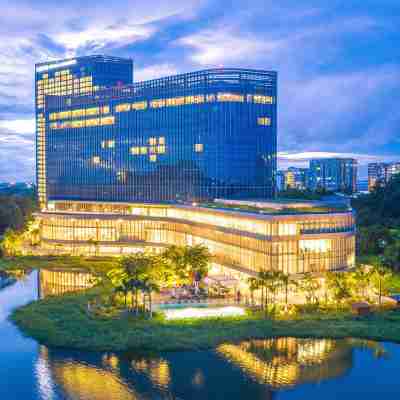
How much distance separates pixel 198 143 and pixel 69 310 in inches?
3131

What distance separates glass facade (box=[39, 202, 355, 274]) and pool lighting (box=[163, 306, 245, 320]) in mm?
11851

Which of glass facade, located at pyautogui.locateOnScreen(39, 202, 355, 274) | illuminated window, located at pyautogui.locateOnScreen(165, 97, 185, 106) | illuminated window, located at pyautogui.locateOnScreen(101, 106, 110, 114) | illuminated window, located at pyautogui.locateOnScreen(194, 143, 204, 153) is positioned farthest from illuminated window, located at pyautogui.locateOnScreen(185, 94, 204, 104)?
illuminated window, located at pyautogui.locateOnScreen(101, 106, 110, 114)

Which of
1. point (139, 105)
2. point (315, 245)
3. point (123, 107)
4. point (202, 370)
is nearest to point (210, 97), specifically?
point (139, 105)

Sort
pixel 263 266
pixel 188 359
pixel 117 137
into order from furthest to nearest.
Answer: pixel 117 137, pixel 263 266, pixel 188 359

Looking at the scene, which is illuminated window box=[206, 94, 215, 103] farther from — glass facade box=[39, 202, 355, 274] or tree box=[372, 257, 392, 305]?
tree box=[372, 257, 392, 305]

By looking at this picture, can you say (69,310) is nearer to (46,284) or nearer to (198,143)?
(46,284)

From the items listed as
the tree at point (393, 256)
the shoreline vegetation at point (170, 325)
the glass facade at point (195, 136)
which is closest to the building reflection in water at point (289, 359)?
the shoreline vegetation at point (170, 325)

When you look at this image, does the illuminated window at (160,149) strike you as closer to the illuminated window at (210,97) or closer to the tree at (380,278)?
the illuminated window at (210,97)

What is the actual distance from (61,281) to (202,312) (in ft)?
152

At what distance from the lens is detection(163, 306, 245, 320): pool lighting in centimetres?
9294

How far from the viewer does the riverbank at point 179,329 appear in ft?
265

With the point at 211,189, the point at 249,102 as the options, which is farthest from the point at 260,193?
the point at 249,102

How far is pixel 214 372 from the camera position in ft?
234

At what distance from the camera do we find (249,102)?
534 feet
